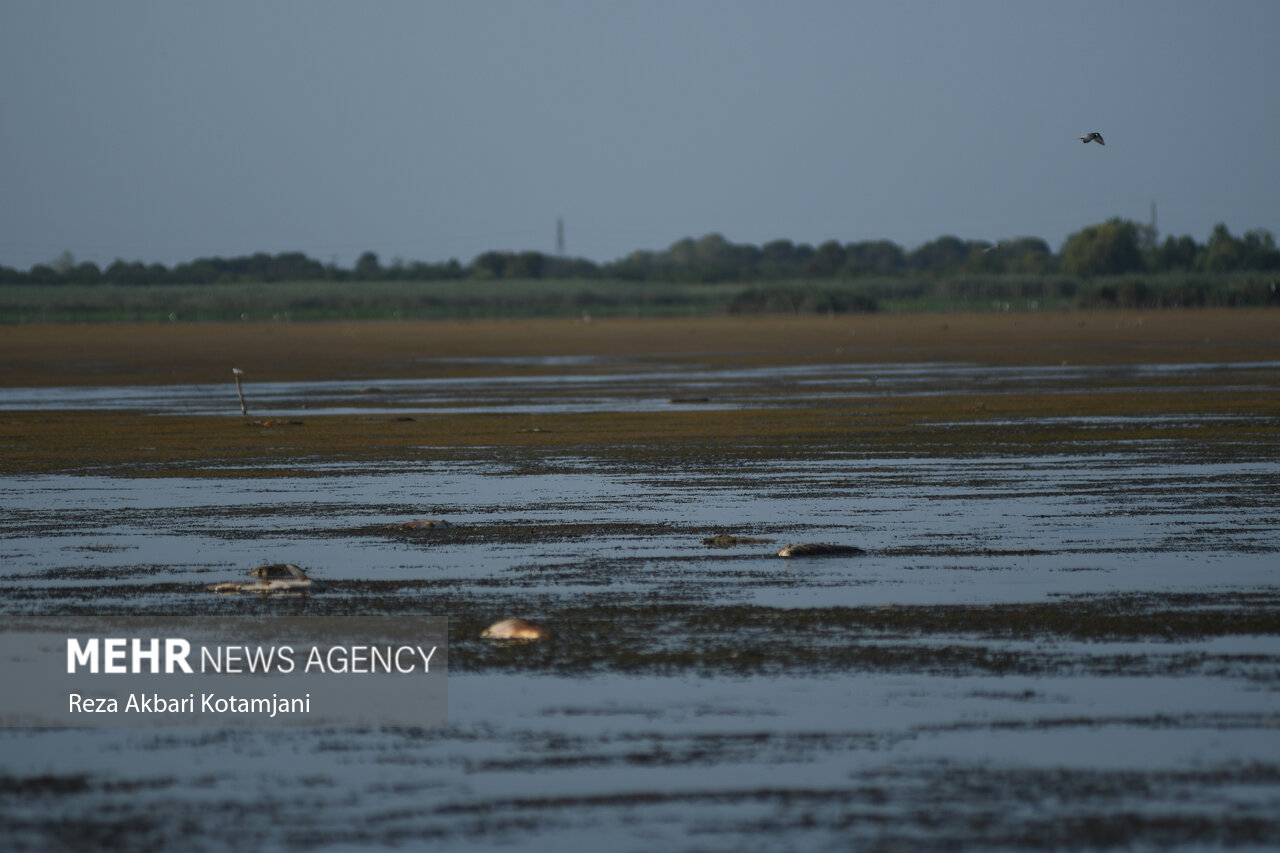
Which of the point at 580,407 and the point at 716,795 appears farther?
the point at 580,407

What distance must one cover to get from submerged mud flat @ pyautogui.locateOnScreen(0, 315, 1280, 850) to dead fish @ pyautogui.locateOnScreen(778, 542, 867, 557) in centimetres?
11

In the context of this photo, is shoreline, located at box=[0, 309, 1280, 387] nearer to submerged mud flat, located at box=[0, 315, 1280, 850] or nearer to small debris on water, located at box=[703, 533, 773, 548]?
submerged mud flat, located at box=[0, 315, 1280, 850]

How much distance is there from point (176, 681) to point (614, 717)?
9.07 feet

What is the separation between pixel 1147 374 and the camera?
4159cm

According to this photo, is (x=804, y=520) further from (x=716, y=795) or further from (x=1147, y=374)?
(x=1147, y=374)

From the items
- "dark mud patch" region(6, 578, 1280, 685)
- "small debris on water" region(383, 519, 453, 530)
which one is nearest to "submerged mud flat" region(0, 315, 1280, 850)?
"dark mud patch" region(6, 578, 1280, 685)

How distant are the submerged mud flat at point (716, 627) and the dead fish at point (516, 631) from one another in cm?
12

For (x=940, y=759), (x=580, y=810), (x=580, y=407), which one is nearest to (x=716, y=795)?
(x=580, y=810)

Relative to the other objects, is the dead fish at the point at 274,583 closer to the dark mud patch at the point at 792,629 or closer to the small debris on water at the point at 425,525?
the dark mud patch at the point at 792,629

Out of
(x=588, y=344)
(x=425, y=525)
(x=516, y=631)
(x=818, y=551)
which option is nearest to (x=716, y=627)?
(x=516, y=631)

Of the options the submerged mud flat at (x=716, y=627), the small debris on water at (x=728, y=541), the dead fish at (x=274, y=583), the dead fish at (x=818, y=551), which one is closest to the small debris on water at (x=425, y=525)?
the submerged mud flat at (x=716, y=627)

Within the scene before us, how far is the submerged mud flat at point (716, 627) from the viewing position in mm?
7176

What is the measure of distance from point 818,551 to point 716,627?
3.06 metres

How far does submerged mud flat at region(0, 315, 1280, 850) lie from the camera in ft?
23.5
